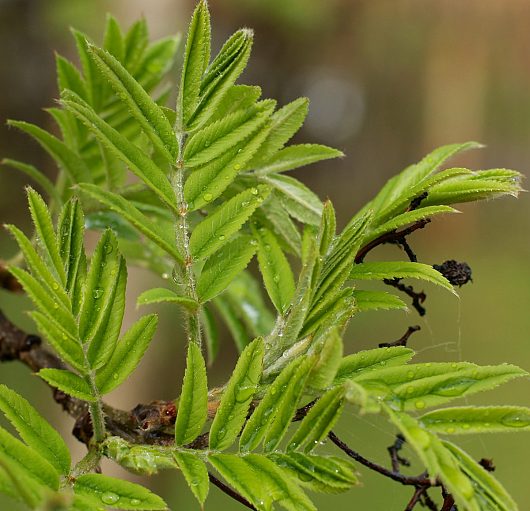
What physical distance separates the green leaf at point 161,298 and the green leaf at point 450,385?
16 cm

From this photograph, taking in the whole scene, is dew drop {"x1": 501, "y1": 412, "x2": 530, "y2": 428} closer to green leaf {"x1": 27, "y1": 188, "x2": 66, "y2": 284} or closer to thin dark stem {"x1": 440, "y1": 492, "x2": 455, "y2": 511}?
thin dark stem {"x1": 440, "y1": 492, "x2": 455, "y2": 511}

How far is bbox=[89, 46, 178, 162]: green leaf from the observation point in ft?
1.66

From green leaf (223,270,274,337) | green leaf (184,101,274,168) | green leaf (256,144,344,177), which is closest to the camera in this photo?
green leaf (184,101,274,168)

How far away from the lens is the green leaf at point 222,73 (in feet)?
1.74

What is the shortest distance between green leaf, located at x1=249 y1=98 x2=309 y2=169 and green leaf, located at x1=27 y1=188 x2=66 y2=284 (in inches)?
8.2

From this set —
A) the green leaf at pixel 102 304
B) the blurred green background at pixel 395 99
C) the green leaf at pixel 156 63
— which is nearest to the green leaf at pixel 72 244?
the green leaf at pixel 102 304

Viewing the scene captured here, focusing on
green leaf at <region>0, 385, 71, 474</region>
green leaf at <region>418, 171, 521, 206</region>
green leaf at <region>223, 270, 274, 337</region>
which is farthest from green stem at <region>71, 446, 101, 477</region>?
green leaf at <region>223, 270, 274, 337</region>

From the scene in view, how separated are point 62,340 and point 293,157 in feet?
0.95

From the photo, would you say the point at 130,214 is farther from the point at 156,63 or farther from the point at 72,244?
the point at 156,63

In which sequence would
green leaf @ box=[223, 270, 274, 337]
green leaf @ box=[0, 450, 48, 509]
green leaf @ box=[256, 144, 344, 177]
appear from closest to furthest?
green leaf @ box=[0, 450, 48, 509], green leaf @ box=[256, 144, 344, 177], green leaf @ box=[223, 270, 274, 337]

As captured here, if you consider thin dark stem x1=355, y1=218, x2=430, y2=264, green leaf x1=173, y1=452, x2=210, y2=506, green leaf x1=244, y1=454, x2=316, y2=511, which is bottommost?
green leaf x1=244, y1=454, x2=316, y2=511

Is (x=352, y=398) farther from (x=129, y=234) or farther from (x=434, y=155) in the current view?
(x=129, y=234)

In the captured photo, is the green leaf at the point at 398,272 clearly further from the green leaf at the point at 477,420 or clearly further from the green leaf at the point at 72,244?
the green leaf at the point at 72,244

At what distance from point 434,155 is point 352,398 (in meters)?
0.29
